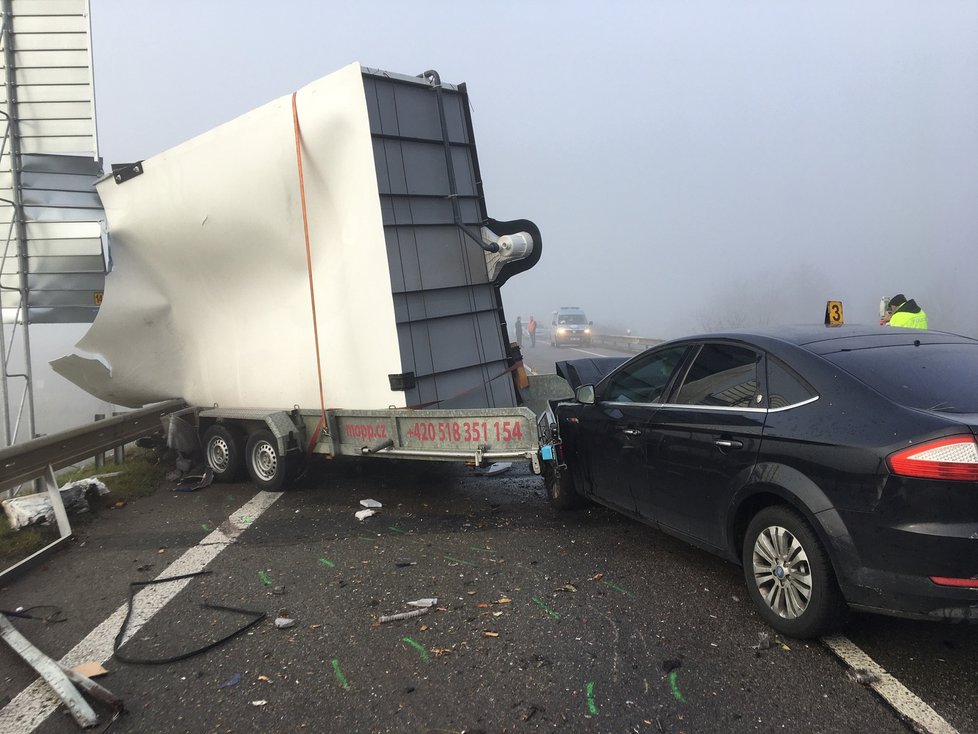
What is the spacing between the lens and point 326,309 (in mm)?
6723

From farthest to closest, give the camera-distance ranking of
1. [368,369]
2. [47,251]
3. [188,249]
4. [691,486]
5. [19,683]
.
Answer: [47,251] < [188,249] < [368,369] < [691,486] < [19,683]

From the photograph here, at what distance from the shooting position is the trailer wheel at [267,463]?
7148mm

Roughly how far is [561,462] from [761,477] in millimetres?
2154

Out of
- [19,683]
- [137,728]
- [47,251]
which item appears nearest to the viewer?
[137,728]

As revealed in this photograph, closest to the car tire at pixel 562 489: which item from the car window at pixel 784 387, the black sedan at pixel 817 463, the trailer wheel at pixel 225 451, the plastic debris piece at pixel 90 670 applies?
the black sedan at pixel 817 463

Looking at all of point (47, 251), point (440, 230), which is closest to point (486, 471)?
point (440, 230)

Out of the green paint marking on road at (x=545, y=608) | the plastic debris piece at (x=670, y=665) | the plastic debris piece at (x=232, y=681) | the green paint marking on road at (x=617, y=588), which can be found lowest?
the plastic debris piece at (x=670, y=665)

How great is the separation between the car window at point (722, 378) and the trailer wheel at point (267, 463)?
4.32 m

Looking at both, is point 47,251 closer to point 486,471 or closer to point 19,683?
point 486,471

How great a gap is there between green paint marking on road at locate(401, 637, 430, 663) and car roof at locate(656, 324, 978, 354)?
8.60 ft

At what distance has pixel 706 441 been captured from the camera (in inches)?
161

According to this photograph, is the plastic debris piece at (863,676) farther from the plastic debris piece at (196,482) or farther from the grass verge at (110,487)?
the plastic debris piece at (196,482)

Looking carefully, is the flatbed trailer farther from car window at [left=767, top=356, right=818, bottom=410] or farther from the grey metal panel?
car window at [left=767, top=356, right=818, bottom=410]

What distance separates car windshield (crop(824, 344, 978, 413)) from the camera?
3293 millimetres
